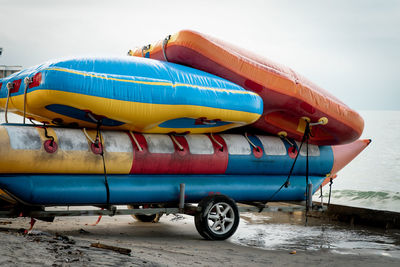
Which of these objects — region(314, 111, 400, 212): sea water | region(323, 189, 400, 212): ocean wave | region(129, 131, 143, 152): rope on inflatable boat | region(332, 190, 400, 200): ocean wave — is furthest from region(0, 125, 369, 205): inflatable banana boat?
region(332, 190, 400, 200): ocean wave

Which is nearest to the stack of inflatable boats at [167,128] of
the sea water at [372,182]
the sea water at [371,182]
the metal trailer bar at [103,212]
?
the metal trailer bar at [103,212]

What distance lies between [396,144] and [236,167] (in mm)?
40753

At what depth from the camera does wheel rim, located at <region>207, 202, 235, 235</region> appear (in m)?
6.92

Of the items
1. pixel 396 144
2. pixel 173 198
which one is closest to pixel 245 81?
pixel 173 198

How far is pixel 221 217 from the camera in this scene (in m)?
6.98

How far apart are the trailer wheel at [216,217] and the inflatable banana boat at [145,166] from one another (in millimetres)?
248

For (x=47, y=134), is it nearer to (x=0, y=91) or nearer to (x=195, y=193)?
(x=0, y=91)

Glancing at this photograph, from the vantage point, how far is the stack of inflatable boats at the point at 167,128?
5961 mm

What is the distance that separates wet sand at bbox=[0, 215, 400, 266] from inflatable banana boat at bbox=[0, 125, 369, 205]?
0.53 meters

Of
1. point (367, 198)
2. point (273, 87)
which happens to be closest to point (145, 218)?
point (273, 87)

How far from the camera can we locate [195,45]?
6.97 metres

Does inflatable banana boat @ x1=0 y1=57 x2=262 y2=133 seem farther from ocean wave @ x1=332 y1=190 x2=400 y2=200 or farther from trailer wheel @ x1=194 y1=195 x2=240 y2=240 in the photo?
ocean wave @ x1=332 y1=190 x2=400 y2=200

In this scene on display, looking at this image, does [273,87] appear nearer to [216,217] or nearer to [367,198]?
[216,217]

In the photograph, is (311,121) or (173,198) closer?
(173,198)
